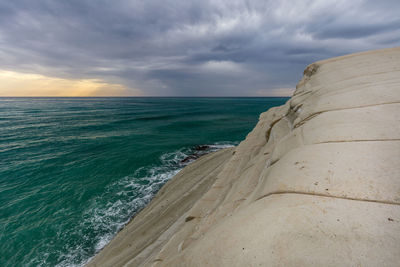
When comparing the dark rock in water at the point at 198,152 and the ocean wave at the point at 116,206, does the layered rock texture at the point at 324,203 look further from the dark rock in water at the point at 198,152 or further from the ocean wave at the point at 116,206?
the dark rock in water at the point at 198,152

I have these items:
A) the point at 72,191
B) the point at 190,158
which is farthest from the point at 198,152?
the point at 72,191

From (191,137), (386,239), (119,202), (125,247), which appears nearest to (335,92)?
(386,239)

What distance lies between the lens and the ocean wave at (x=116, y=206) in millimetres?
5857

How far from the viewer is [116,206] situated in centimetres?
794

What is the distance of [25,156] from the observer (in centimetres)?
1441

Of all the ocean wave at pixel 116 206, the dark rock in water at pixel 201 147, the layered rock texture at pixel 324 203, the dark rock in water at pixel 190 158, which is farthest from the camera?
the dark rock in water at pixel 201 147

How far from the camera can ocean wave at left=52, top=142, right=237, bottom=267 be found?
586 cm

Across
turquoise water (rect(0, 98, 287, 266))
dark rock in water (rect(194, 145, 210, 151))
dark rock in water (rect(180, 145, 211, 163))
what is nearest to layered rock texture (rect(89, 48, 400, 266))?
turquoise water (rect(0, 98, 287, 266))

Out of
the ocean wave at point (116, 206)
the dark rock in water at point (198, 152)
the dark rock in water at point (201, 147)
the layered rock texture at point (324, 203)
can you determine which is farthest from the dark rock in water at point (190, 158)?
the layered rock texture at point (324, 203)

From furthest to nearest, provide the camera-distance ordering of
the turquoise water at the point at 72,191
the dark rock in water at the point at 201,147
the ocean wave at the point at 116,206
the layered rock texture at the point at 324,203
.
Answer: the dark rock in water at the point at 201,147 → the turquoise water at the point at 72,191 → the ocean wave at the point at 116,206 → the layered rock texture at the point at 324,203

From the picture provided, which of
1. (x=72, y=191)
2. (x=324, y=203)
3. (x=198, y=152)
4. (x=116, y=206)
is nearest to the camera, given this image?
(x=324, y=203)

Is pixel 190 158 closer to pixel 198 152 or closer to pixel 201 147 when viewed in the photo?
pixel 198 152

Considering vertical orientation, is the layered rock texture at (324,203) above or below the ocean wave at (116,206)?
above

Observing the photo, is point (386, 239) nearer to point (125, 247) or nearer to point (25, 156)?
point (125, 247)
